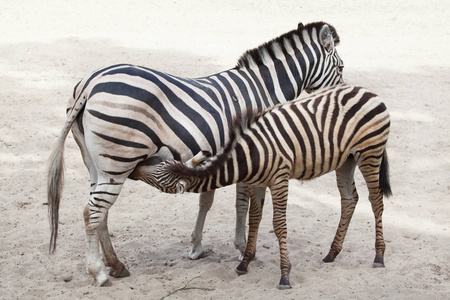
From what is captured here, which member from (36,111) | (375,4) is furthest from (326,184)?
(375,4)

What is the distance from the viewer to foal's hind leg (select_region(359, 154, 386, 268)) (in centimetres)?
570

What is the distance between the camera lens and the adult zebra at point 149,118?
5066 mm

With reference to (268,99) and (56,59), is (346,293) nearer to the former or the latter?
(268,99)

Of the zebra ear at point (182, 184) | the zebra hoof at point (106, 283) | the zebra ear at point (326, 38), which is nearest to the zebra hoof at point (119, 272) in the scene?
the zebra hoof at point (106, 283)

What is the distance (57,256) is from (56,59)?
7.42 metres

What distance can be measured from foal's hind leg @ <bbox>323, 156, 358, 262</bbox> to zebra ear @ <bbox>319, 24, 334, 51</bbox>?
1.39m

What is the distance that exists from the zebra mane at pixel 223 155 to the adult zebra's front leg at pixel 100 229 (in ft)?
2.34

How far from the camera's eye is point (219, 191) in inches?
324

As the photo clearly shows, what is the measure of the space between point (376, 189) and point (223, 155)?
6.11 feet

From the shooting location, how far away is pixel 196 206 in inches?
307

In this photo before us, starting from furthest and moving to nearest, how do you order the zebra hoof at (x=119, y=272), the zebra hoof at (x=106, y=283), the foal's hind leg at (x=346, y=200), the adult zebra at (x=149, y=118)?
the foal's hind leg at (x=346, y=200), the zebra hoof at (x=119, y=272), the zebra hoof at (x=106, y=283), the adult zebra at (x=149, y=118)

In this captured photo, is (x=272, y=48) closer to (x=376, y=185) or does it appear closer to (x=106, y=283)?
(x=376, y=185)

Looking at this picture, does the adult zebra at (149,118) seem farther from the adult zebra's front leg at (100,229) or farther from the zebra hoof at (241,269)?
the zebra hoof at (241,269)

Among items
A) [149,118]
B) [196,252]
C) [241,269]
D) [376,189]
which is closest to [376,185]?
[376,189]
